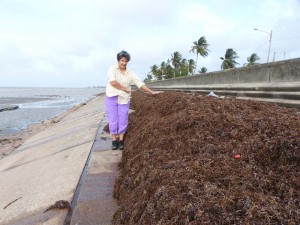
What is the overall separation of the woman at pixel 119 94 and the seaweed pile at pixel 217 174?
185 centimetres

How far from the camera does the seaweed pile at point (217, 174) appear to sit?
2.08m

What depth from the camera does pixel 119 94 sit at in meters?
6.25

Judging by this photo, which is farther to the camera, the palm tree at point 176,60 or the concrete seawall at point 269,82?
the palm tree at point 176,60

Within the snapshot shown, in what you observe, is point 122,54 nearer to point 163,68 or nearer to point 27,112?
point 27,112

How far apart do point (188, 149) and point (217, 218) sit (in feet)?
4.99

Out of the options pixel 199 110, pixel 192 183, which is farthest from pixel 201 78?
pixel 192 183

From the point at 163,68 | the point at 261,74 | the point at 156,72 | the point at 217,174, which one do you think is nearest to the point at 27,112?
the point at 261,74

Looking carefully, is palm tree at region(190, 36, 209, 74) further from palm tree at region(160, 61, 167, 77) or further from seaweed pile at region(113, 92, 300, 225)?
seaweed pile at region(113, 92, 300, 225)

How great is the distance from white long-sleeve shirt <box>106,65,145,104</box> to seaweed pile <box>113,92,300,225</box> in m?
1.87

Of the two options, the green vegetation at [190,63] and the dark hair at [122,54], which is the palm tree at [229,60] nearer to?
the green vegetation at [190,63]

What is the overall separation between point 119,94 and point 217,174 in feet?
12.7

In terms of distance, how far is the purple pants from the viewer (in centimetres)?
632

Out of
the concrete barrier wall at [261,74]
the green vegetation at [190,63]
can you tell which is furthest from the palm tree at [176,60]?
the concrete barrier wall at [261,74]

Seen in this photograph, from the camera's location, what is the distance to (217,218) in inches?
79.4
